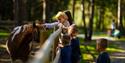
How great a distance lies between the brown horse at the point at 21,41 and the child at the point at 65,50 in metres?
2.80

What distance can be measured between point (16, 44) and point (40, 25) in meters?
1.93

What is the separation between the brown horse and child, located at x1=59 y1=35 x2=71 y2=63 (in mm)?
2803

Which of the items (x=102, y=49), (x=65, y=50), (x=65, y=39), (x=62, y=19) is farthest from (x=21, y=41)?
(x=102, y=49)

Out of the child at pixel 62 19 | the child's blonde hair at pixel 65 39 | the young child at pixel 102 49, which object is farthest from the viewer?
the child at pixel 62 19

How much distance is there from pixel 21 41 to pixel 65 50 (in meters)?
3.70

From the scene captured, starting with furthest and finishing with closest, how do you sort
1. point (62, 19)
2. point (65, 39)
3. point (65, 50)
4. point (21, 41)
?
point (21, 41), point (62, 19), point (65, 50), point (65, 39)

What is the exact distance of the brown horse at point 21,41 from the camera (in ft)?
40.5

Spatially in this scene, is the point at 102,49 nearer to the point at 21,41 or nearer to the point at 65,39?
the point at 65,39

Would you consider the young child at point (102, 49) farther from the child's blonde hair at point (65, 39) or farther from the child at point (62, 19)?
the child at point (62, 19)

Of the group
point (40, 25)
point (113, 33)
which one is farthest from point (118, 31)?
point (40, 25)

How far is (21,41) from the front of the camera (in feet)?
41.7

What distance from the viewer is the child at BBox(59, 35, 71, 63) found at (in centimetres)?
903

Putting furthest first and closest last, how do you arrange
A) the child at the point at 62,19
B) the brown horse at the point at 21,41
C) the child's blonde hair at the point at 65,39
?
the brown horse at the point at 21,41 < the child at the point at 62,19 < the child's blonde hair at the point at 65,39

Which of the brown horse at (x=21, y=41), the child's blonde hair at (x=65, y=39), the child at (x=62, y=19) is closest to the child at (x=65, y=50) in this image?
the child's blonde hair at (x=65, y=39)
